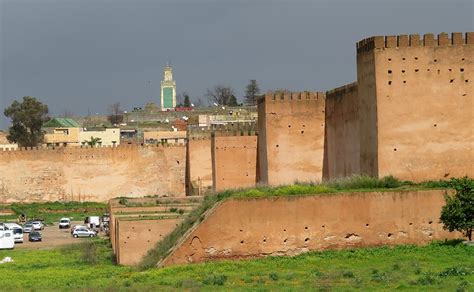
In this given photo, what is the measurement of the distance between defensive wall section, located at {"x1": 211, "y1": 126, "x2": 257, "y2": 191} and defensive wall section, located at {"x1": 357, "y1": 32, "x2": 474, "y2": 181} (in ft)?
38.5

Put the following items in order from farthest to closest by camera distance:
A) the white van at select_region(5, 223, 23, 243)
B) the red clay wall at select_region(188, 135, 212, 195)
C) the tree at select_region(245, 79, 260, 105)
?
the tree at select_region(245, 79, 260, 105)
the red clay wall at select_region(188, 135, 212, 195)
the white van at select_region(5, 223, 23, 243)

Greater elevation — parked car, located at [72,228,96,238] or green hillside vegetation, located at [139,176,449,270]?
green hillside vegetation, located at [139,176,449,270]

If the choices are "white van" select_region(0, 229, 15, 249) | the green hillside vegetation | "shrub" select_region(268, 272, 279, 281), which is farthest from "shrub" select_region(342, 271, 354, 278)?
"white van" select_region(0, 229, 15, 249)

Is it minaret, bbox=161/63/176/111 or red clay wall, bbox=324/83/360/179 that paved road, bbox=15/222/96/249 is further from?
minaret, bbox=161/63/176/111

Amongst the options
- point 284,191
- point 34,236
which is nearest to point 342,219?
point 284,191

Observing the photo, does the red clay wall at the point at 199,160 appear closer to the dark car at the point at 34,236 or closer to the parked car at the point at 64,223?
the parked car at the point at 64,223

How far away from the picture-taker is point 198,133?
53594mm

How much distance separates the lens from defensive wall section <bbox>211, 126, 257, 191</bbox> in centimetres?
4025

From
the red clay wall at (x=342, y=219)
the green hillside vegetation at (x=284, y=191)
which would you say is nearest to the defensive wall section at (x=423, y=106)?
A: the green hillside vegetation at (x=284, y=191)

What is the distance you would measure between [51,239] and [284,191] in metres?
18.1

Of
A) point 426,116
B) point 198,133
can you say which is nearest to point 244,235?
point 426,116

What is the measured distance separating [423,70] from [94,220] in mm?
22736

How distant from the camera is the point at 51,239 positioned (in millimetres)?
43156

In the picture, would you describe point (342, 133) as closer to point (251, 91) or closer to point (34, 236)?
point (34, 236)
